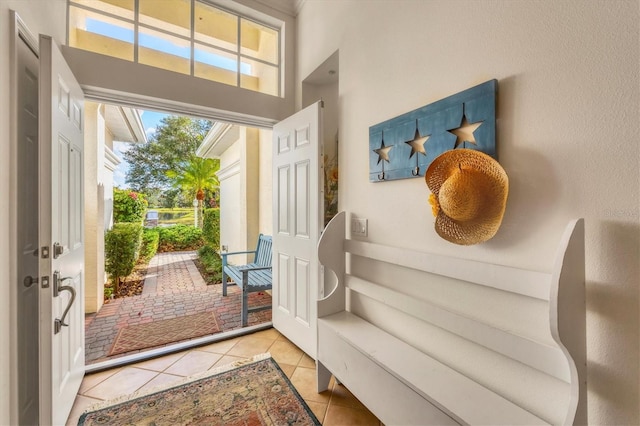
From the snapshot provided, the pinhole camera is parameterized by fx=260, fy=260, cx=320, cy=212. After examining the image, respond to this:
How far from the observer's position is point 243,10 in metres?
2.54

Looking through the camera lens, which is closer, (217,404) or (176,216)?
(217,404)

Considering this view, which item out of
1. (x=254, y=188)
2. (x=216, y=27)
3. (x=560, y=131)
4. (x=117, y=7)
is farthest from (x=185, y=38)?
(x=560, y=131)

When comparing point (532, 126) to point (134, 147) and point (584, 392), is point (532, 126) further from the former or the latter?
point (134, 147)

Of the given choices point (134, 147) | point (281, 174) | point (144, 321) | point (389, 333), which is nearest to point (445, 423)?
point (389, 333)

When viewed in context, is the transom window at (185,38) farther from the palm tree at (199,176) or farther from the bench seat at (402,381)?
the palm tree at (199,176)

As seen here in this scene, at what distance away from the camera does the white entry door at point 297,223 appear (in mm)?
2115

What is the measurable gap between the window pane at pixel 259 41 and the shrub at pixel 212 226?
5.70m

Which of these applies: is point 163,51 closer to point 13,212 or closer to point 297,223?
point 13,212

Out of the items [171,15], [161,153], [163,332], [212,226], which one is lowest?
[163,332]

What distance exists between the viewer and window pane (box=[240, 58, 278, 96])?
2.66 meters

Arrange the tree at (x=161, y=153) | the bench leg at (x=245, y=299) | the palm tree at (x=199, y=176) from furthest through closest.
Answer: the tree at (x=161, y=153), the palm tree at (x=199, y=176), the bench leg at (x=245, y=299)

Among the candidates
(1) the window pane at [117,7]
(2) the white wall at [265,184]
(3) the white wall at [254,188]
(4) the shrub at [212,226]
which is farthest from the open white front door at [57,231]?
(4) the shrub at [212,226]

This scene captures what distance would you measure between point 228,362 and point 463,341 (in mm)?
1844

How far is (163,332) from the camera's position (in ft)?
9.05
